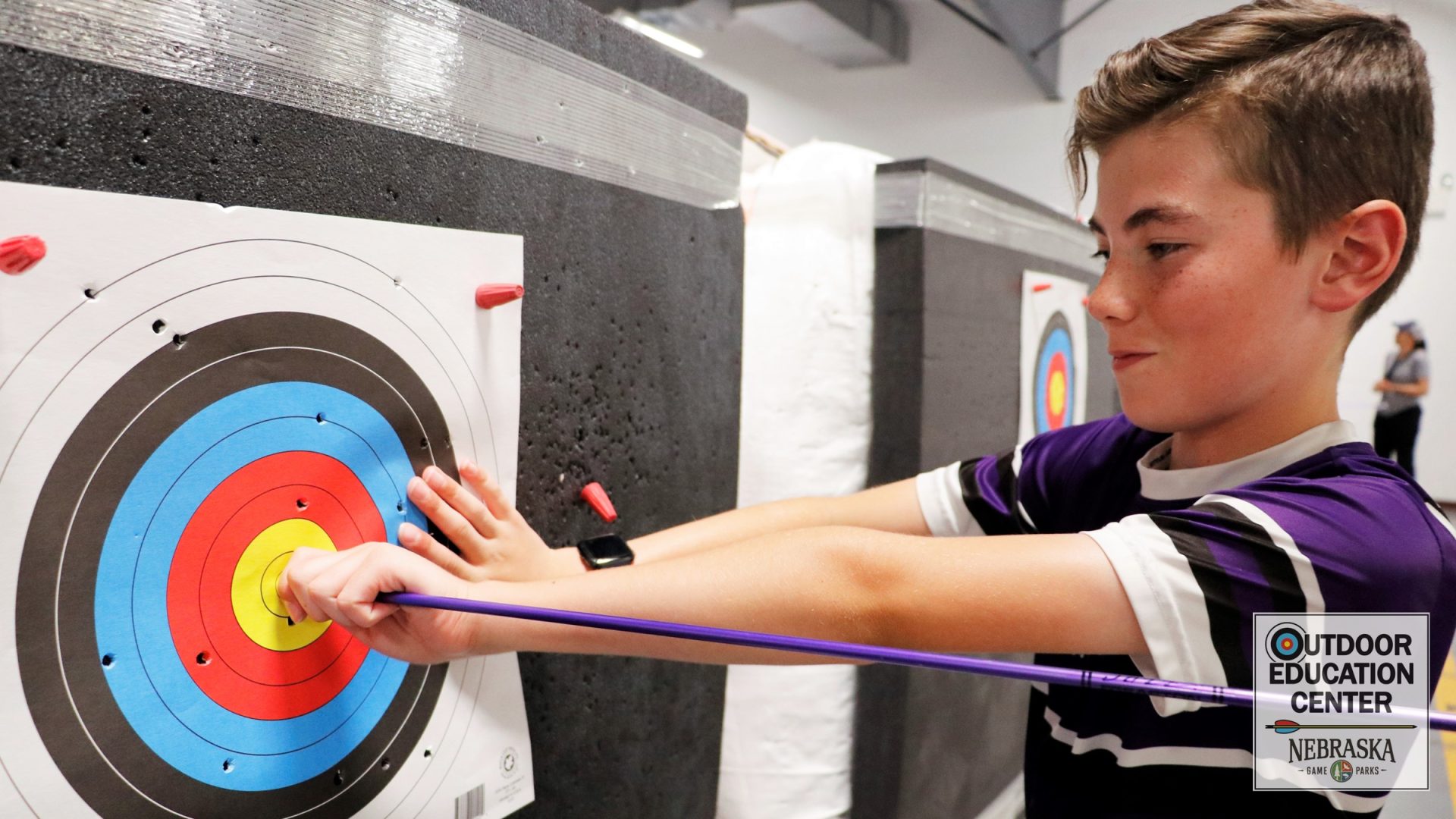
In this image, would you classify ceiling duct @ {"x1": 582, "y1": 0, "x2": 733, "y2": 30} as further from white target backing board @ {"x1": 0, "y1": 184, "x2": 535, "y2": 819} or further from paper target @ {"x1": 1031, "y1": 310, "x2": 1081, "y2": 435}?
white target backing board @ {"x1": 0, "y1": 184, "x2": 535, "y2": 819}

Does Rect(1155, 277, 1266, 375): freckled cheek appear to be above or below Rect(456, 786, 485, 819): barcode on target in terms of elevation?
above

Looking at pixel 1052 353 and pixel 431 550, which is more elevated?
pixel 1052 353

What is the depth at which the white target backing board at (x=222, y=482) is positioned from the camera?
438mm

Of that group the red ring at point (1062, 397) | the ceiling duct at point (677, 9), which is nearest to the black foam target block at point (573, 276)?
the red ring at point (1062, 397)

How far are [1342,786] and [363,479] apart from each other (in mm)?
613

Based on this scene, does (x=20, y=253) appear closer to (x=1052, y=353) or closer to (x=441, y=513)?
(x=441, y=513)

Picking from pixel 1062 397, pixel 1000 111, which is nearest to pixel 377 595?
pixel 1062 397

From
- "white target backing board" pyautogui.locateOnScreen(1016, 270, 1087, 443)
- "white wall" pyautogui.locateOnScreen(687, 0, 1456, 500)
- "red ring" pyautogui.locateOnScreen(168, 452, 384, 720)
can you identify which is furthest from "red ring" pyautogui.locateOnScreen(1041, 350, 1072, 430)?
"white wall" pyautogui.locateOnScreen(687, 0, 1456, 500)

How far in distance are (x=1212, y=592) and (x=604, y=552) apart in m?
0.40

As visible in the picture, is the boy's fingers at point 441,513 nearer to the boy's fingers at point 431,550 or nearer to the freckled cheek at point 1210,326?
the boy's fingers at point 431,550

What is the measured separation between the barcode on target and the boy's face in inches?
21.1

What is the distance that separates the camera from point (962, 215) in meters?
1.29

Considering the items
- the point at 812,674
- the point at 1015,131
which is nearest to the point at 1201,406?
the point at 812,674

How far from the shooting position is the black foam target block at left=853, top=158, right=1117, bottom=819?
1.22 metres
